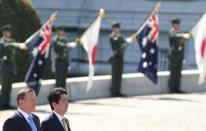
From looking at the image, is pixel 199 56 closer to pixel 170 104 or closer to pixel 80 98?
pixel 170 104

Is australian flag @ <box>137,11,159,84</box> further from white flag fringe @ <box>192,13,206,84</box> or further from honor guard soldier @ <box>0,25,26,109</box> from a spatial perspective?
honor guard soldier @ <box>0,25,26,109</box>

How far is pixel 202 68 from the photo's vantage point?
13.9 meters

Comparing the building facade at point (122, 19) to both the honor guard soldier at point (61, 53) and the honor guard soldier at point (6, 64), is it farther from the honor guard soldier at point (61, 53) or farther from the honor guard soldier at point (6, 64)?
the honor guard soldier at point (6, 64)

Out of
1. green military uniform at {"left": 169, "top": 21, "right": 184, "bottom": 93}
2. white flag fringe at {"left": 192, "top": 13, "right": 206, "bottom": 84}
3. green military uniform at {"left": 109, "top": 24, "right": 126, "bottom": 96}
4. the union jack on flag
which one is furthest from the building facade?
the union jack on flag

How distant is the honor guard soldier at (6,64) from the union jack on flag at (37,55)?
1.94ft

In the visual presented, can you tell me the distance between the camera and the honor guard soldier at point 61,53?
516 inches

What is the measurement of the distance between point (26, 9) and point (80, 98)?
302 centimetres

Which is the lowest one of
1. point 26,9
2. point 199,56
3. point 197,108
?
point 197,108

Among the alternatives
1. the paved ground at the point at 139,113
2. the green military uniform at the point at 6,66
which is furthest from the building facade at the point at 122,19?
the green military uniform at the point at 6,66

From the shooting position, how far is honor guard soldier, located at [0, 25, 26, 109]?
1217 cm

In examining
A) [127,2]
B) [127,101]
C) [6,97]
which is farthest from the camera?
[127,2]

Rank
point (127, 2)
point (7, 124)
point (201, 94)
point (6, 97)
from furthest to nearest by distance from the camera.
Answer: point (127, 2) < point (201, 94) < point (6, 97) < point (7, 124)

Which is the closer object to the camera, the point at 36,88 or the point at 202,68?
the point at 36,88

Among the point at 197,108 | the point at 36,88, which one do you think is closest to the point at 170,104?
the point at 197,108
